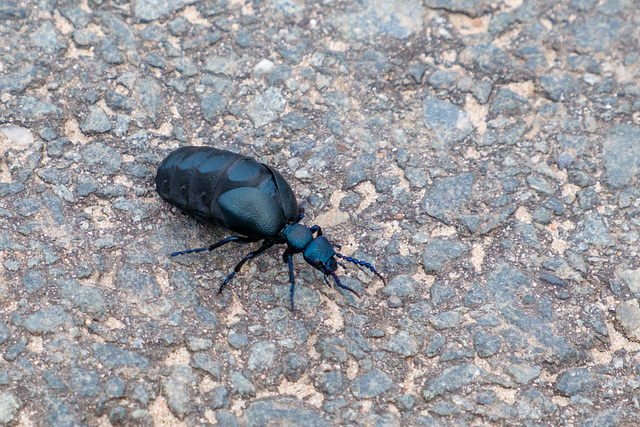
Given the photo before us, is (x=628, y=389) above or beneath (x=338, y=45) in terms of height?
beneath

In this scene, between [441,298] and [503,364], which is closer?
[503,364]

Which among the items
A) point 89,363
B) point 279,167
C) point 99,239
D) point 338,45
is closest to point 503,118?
point 338,45

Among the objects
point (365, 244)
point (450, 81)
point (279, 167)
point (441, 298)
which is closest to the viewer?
point (441, 298)

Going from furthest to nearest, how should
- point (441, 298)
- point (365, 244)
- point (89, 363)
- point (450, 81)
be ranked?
1. point (450, 81)
2. point (365, 244)
3. point (441, 298)
4. point (89, 363)

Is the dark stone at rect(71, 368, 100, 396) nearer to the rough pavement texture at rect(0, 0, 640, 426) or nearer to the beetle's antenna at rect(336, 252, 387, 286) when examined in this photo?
the rough pavement texture at rect(0, 0, 640, 426)

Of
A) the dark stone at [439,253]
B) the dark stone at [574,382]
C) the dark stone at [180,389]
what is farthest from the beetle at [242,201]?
the dark stone at [574,382]

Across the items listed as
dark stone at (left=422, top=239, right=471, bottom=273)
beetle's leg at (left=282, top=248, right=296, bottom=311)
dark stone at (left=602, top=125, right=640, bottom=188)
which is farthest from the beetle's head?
dark stone at (left=602, top=125, right=640, bottom=188)

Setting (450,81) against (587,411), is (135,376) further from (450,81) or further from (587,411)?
(450,81)

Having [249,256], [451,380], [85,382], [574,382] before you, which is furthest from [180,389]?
[574,382]
